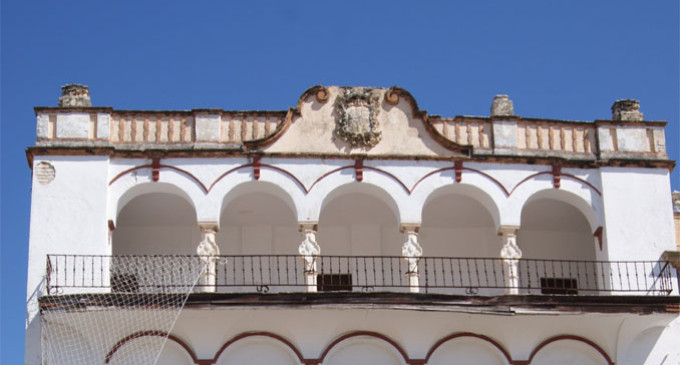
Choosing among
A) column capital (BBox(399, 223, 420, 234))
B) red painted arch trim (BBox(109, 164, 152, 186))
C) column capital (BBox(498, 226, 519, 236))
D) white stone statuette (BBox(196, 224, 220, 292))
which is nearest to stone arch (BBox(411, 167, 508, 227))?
column capital (BBox(498, 226, 519, 236))

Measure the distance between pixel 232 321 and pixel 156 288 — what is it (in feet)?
6.30

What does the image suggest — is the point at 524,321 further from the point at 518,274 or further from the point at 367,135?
the point at 367,135

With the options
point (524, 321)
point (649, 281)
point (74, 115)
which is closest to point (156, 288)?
point (74, 115)

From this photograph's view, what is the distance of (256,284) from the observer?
2955 cm

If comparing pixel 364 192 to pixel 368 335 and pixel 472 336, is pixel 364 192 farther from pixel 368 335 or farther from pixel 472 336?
pixel 472 336

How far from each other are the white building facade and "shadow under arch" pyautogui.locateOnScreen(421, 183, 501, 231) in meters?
0.06

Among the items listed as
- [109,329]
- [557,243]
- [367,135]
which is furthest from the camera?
[557,243]

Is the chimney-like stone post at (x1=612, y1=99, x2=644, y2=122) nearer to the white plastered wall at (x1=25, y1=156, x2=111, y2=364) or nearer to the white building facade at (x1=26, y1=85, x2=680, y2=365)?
the white building facade at (x1=26, y1=85, x2=680, y2=365)

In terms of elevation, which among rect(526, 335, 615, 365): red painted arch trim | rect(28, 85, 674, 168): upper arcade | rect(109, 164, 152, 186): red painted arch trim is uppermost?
rect(28, 85, 674, 168): upper arcade

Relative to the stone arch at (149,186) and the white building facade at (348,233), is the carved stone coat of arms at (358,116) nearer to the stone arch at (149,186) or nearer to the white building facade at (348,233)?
the white building facade at (348,233)

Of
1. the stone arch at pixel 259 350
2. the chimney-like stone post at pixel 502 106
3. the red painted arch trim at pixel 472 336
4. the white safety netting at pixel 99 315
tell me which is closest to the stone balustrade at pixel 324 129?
the chimney-like stone post at pixel 502 106

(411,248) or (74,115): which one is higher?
(74,115)

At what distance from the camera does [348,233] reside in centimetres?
3103

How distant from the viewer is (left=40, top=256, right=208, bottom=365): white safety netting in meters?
26.8
